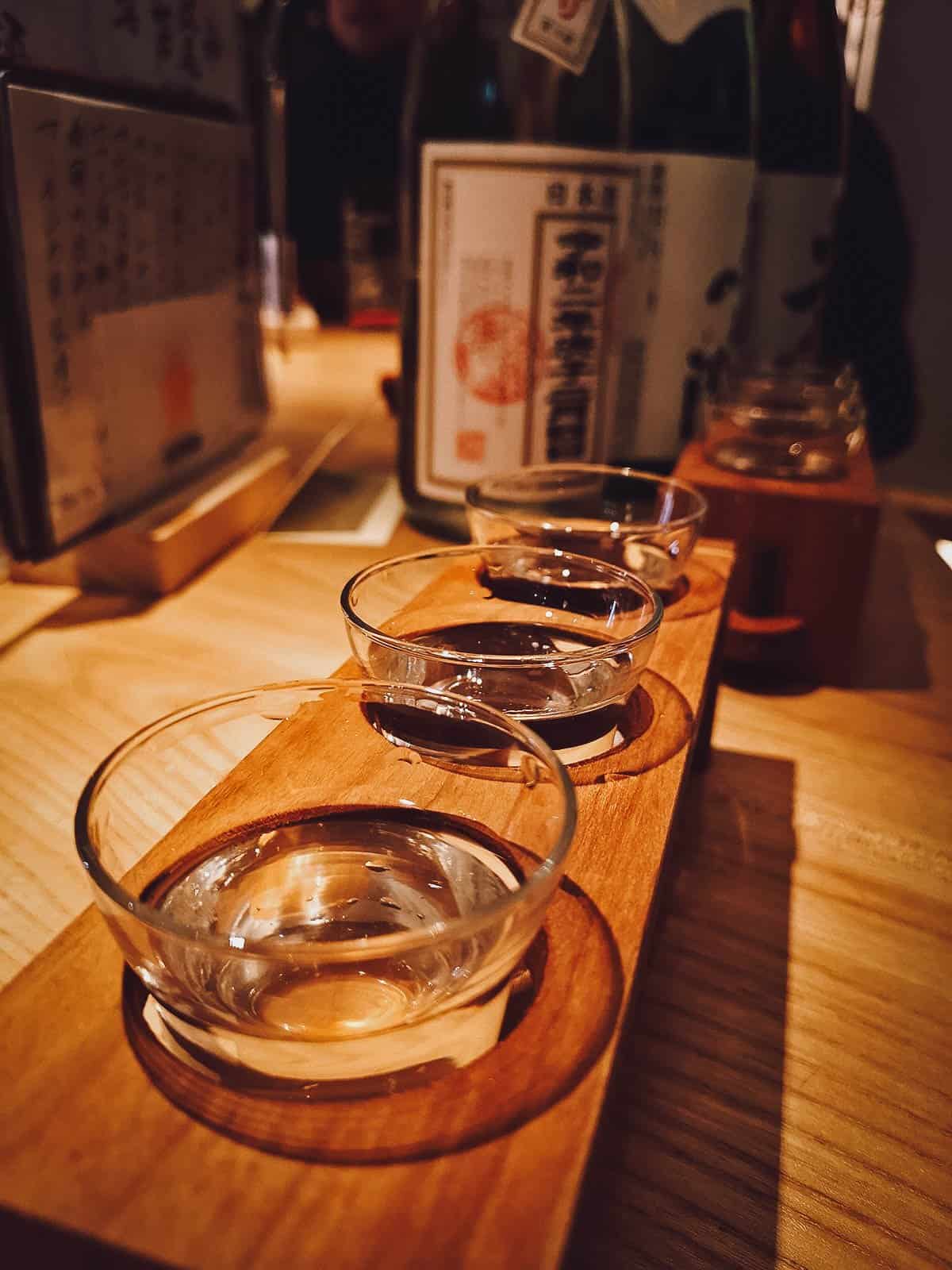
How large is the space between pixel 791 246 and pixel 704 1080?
800 mm

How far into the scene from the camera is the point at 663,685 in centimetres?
38

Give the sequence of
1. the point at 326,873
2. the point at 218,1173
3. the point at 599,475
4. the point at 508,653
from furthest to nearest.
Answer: the point at 599,475, the point at 508,653, the point at 326,873, the point at 218,1173

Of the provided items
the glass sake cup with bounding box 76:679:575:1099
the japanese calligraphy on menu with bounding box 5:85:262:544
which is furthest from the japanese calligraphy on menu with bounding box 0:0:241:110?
the glass sake cup with bounding box 76:679:575:1099

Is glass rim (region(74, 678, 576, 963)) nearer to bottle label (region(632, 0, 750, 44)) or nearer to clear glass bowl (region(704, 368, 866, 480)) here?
clear glass bowl (region(704, 368, 866, 480))

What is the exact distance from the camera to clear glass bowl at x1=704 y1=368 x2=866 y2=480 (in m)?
0.63

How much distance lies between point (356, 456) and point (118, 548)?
37 cm

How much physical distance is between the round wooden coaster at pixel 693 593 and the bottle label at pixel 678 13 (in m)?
0.47

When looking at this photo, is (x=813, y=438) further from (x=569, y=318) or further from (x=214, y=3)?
(x=214, y=3)

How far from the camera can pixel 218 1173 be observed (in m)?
0.19

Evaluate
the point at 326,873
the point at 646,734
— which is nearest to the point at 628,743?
the point at 646,734

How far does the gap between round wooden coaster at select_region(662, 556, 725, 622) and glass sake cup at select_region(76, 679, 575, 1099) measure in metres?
0.17

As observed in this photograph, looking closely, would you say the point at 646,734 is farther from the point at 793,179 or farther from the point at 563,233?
the point at 793,179

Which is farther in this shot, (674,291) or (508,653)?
(674,291)

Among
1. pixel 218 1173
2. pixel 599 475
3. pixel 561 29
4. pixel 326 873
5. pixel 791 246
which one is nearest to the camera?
pixel 218 1173
